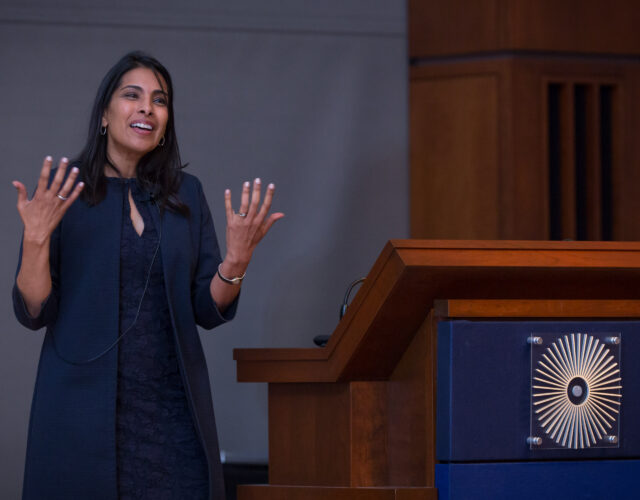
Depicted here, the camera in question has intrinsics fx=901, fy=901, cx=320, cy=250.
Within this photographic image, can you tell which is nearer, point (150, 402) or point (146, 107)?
point (150, 402)

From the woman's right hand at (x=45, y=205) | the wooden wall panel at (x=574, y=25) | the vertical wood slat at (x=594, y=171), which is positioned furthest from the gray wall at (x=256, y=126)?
the woman's right hand at (x=45, y=205)

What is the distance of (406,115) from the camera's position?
413cm

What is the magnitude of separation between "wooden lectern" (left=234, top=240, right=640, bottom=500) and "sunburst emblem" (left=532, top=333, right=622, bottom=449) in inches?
2.7

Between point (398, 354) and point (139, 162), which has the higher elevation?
point (139, 162)

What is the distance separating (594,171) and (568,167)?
0.41ft

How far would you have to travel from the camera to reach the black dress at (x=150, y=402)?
191cm

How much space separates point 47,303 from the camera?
73.8 inches

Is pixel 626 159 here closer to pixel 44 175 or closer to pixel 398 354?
pixel 398 354

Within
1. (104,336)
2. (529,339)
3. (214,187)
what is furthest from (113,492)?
(214,187)

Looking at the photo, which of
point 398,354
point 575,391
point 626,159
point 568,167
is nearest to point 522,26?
point 568,167

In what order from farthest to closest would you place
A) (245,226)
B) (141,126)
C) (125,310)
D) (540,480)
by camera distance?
1. (141,126)
2. (125,310)
3. (245,226)
4. (540,480)

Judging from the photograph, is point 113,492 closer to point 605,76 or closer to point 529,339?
point 529,339

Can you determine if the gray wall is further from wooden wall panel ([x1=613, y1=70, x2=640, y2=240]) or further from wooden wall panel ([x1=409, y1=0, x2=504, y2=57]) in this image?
wooden wall panel ([x1=613, y1=70, x2=640, y2=240])

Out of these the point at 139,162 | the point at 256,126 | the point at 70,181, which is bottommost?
the point at 70,181
